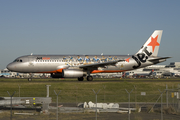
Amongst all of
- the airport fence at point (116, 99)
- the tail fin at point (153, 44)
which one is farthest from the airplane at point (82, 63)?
the airport fence at point (116, 99)

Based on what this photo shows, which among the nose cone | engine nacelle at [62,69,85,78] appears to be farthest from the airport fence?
the nose cone

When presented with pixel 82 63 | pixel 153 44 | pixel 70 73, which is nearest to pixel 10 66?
pixel 70 73

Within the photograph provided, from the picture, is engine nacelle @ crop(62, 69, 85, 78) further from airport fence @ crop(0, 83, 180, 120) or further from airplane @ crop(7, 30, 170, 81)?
airport fence @ crop(0, 83, 180, 120)

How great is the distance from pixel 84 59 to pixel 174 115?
26.6 metres

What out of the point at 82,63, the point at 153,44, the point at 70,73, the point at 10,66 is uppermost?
the point at 153,44

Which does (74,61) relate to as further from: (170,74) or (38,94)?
(170,74)

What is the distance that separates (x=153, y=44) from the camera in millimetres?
45938

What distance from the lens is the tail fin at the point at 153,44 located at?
45531mm

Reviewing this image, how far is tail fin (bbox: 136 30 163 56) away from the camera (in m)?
45.5

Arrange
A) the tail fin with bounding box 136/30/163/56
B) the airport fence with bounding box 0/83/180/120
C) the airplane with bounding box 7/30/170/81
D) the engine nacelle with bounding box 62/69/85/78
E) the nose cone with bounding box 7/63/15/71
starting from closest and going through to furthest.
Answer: the airport fence with bounding box 0/83/180/120, the engine nacelle with bounding box 62/69/85/78, the airplane with bounding box 7/30/170/81, the nose cone with bounding box 7/63/15/71, the tail fin with bounding box 136/30/163/56

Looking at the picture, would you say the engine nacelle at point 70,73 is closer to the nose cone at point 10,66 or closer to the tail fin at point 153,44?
the nose cone at point 10,66

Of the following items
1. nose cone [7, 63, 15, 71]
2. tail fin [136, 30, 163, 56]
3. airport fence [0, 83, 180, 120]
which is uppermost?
tail fin [136, 30, 163, 56]

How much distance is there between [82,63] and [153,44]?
1326 cm

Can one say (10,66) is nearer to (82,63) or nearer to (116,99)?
(82,63)
